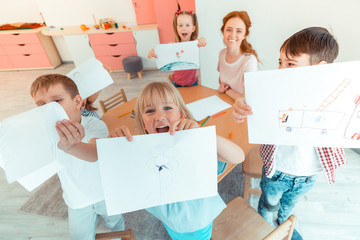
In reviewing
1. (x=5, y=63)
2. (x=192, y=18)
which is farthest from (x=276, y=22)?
(x=5, y=63)

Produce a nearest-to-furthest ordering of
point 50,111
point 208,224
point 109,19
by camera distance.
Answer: point 50,111
point 208,224
point 109,19

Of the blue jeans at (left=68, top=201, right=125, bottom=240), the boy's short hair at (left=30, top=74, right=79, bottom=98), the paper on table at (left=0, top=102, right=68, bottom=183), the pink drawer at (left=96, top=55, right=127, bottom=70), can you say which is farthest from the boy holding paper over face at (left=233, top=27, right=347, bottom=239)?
the pink drawer at (left=96, top=55, right=127, bottom=70)

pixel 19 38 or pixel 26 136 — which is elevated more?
pixel 26 136

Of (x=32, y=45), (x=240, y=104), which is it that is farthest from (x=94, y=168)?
(x=32, y=45)

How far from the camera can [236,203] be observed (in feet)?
3.64

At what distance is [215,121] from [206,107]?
0.17 m

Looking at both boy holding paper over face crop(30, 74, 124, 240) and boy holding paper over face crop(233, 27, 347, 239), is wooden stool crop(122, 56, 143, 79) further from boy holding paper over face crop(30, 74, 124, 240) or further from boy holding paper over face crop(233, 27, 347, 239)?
boy holding paper over face crop(233, 27, 347, 239)

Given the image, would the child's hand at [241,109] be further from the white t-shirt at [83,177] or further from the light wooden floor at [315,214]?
the light wooden floor at [315,214]

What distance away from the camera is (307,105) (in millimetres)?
709

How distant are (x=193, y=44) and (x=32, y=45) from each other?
4.13 meters

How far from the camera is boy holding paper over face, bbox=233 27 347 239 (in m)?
0.78

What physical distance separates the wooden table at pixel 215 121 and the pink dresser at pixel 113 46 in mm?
2379

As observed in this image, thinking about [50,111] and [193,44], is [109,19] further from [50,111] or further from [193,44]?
[50,111]

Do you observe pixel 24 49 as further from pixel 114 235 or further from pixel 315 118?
pixel 315 118
